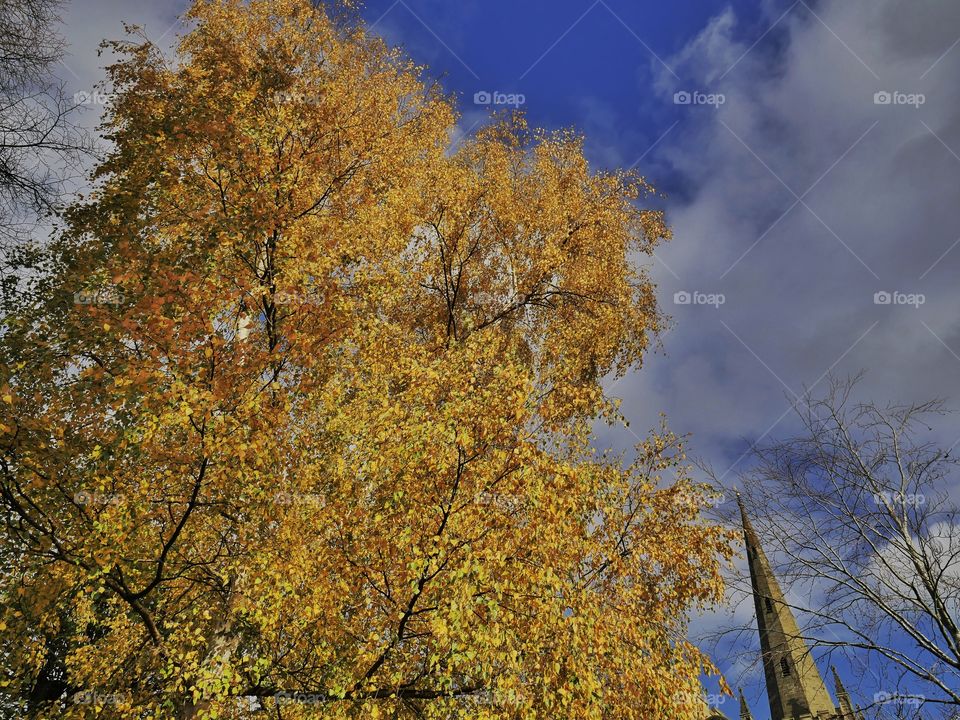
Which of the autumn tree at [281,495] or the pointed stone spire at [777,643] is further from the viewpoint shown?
the pointed stone spire at [777,643]

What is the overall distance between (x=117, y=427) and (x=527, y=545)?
5820mm

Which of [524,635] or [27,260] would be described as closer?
[524,635]

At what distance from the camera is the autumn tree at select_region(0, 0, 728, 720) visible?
22.7ft

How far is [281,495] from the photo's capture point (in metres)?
8.23

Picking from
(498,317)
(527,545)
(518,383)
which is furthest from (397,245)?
(527,545)

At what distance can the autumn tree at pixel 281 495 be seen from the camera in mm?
6918

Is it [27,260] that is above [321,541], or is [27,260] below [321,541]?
above

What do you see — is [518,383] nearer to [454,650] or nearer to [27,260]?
[454,650]

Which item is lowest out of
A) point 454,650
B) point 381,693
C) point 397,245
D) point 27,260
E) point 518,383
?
point 381,693

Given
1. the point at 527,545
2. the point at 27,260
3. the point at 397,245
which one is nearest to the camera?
the point at 527,545

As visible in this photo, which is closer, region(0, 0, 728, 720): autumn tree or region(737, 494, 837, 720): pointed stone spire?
region(0, 0, 728, 720): autumn tree

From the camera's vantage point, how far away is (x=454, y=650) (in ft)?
20.7

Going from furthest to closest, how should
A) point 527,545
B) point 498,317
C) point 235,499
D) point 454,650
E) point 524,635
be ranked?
1. point 498,317
2. point 235,499
3. point 527,545
4. point 524,635
5. point 454,650

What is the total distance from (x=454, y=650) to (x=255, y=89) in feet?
45.3
